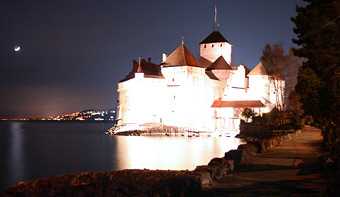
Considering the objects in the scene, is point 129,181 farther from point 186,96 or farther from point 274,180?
point 186,96

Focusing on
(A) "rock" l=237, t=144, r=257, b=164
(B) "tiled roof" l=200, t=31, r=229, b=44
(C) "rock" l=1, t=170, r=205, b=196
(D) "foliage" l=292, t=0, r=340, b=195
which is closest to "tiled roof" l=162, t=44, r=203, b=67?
(B) "tiled roof" l=200, t=31, r=229, b=44

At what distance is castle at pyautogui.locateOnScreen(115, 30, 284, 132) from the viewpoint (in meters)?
52.8

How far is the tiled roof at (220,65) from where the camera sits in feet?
193

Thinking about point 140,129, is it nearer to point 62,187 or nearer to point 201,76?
point 201,76

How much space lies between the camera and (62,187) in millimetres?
12133

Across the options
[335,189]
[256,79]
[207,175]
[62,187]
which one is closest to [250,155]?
[207,175]

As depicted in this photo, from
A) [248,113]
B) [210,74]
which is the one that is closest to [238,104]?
[248,113]

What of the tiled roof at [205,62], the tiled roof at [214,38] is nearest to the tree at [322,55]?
the tiled roof at [205,62]

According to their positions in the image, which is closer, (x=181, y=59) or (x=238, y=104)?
(x=181, y=59)

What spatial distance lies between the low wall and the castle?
3928cm

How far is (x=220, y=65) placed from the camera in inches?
2328

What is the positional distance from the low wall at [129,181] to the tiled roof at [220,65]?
45681 millimetres

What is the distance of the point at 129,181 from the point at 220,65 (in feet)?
161

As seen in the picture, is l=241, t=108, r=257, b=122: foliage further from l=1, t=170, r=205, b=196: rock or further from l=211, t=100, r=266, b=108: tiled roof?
l=1, t=170, r=205, b=196: rock
